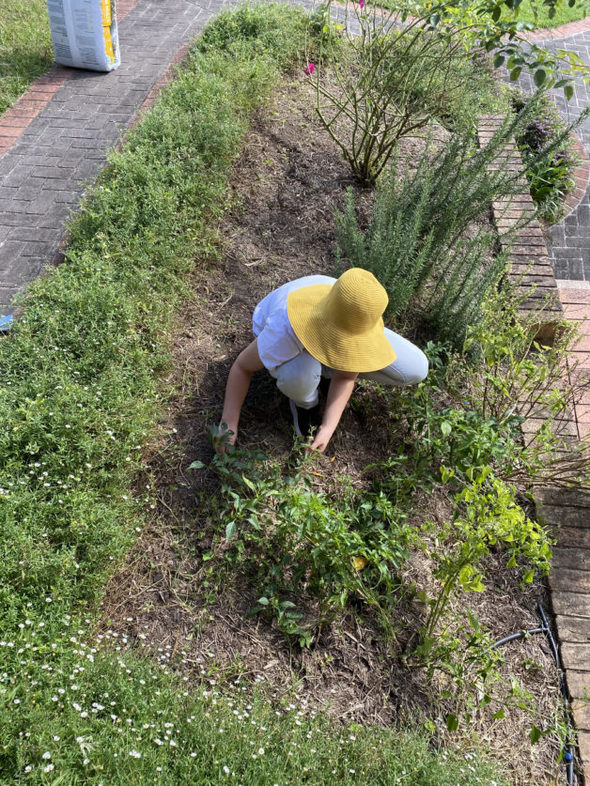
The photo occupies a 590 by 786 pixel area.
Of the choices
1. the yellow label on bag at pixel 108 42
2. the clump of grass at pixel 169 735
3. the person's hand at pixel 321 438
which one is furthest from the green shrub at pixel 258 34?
the clump of grass at pixel 169 735

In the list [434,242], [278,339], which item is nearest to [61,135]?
[434,242]

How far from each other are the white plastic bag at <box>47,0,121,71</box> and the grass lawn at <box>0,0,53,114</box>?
0.26 meters

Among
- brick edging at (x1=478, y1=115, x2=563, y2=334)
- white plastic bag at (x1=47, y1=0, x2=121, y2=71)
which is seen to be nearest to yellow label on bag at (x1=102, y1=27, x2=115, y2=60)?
white plastic bag at (x1=47, y1=0, x2=121, y2=71)

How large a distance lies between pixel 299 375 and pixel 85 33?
4321 mm

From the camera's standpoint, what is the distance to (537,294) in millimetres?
4141

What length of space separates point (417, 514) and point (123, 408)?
1452 mm

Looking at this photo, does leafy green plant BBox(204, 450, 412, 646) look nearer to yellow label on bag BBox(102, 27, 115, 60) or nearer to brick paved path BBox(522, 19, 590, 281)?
brick paved path BBox(522, 19, 590, 281)

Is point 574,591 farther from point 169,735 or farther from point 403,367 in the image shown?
point 169,735

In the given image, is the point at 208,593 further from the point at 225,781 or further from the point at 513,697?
the point at 513,697

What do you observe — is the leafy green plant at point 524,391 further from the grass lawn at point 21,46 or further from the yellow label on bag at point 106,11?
the grass lawn at point 21,46

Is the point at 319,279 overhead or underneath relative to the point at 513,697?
overhead

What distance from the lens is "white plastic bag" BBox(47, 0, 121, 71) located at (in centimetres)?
525

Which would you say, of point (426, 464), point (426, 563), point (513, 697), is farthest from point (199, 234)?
point (513, 697)

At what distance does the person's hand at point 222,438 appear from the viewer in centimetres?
284
